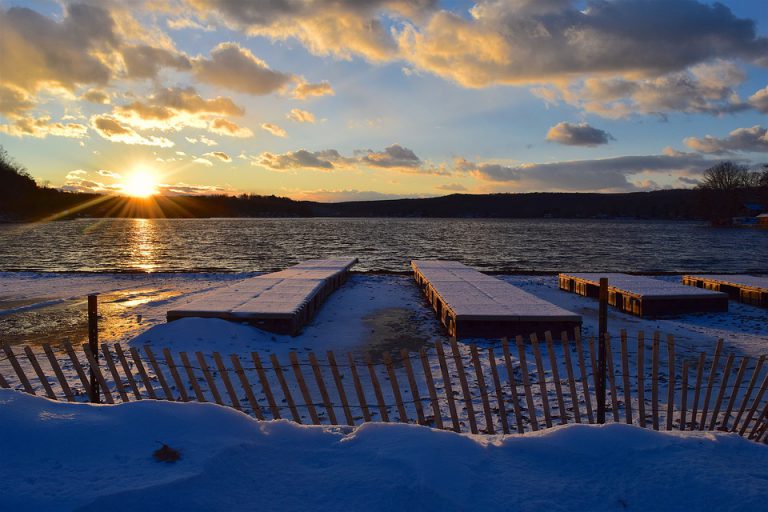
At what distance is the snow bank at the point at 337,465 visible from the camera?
353 cm

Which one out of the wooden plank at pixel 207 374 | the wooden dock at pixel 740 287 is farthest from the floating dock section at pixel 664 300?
the wooden plank at pixel 207 374

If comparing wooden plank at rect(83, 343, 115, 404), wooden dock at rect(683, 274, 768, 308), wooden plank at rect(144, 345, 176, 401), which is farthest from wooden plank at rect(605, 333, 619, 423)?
wooden dock at rect(683, 274, 768, 308)

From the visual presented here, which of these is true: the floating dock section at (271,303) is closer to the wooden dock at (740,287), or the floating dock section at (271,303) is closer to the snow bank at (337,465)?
the snow bank at (337,465)

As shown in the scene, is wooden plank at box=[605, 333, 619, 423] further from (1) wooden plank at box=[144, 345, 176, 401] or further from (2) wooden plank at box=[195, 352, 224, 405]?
(1) wooden plank at box=[144, 345, 176, 401]

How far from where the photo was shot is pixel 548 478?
3984 millimetres

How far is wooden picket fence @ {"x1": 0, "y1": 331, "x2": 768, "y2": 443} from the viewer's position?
6.14 m

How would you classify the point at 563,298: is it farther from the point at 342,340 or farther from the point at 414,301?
the point at 342,340

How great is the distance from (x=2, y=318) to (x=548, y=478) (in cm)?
1886

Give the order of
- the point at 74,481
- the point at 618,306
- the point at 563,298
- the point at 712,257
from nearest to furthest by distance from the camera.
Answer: the point at 74,481
the point at 618,306
the point at 563,298
the point at 712,257

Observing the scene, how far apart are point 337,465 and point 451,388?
3106 mm

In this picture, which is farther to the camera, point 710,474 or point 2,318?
point 2,318

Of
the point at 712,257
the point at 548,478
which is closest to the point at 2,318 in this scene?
the point at 548,478

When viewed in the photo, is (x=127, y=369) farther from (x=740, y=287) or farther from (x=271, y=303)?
(x=740, y=287)

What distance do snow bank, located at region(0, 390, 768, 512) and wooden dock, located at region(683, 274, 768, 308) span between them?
1809 cm
